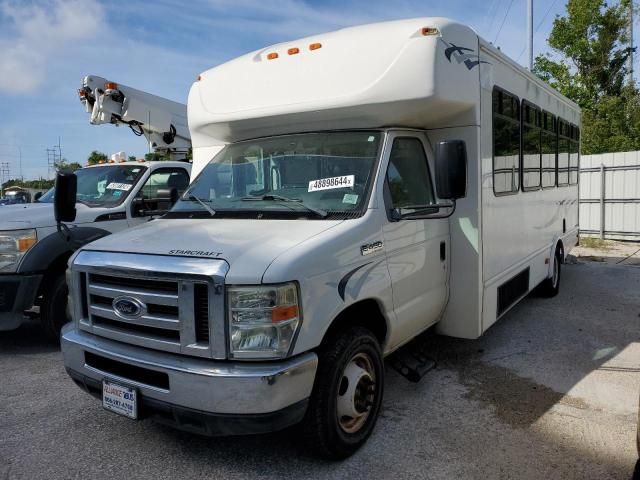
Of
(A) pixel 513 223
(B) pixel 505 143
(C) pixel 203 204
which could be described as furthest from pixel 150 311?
(A) pixel 513 223

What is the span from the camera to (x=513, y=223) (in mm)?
5457

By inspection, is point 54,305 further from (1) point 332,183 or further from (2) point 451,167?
(2) point 451,167

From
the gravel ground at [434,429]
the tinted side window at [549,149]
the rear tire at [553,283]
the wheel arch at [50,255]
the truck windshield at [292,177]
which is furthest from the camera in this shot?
the rear tire at [553,283]

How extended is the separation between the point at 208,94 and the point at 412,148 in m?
1.91

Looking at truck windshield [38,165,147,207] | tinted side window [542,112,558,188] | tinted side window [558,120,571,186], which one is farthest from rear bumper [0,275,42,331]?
tinted side window [558,120,571,186]

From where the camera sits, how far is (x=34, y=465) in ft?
11.0

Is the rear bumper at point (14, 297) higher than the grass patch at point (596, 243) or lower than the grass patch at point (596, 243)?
higher

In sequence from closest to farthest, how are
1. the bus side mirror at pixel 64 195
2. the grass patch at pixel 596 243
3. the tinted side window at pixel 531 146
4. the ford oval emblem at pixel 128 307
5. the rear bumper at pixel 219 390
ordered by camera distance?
the rear bumper at pixel 219 390, the ford oval emblem at pixel 128 307, the bus side mirror at pixel 64 195, the tinted side window at pixel 531 146, the grass patch at pixel 596 243

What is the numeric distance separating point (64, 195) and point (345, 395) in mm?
3046

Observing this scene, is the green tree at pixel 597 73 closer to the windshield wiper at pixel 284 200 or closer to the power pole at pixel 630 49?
the power pole at pixel 630 49

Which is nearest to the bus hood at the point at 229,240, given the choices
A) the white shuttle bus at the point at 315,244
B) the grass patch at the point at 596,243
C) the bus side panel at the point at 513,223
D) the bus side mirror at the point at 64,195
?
the white shuttle bus at the point at 315,244

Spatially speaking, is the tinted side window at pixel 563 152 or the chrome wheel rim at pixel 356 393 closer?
the chrome wheel rim at pixel 356 393

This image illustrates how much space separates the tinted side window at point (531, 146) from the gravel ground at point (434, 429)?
6.07 ft

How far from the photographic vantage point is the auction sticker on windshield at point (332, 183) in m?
3.65
